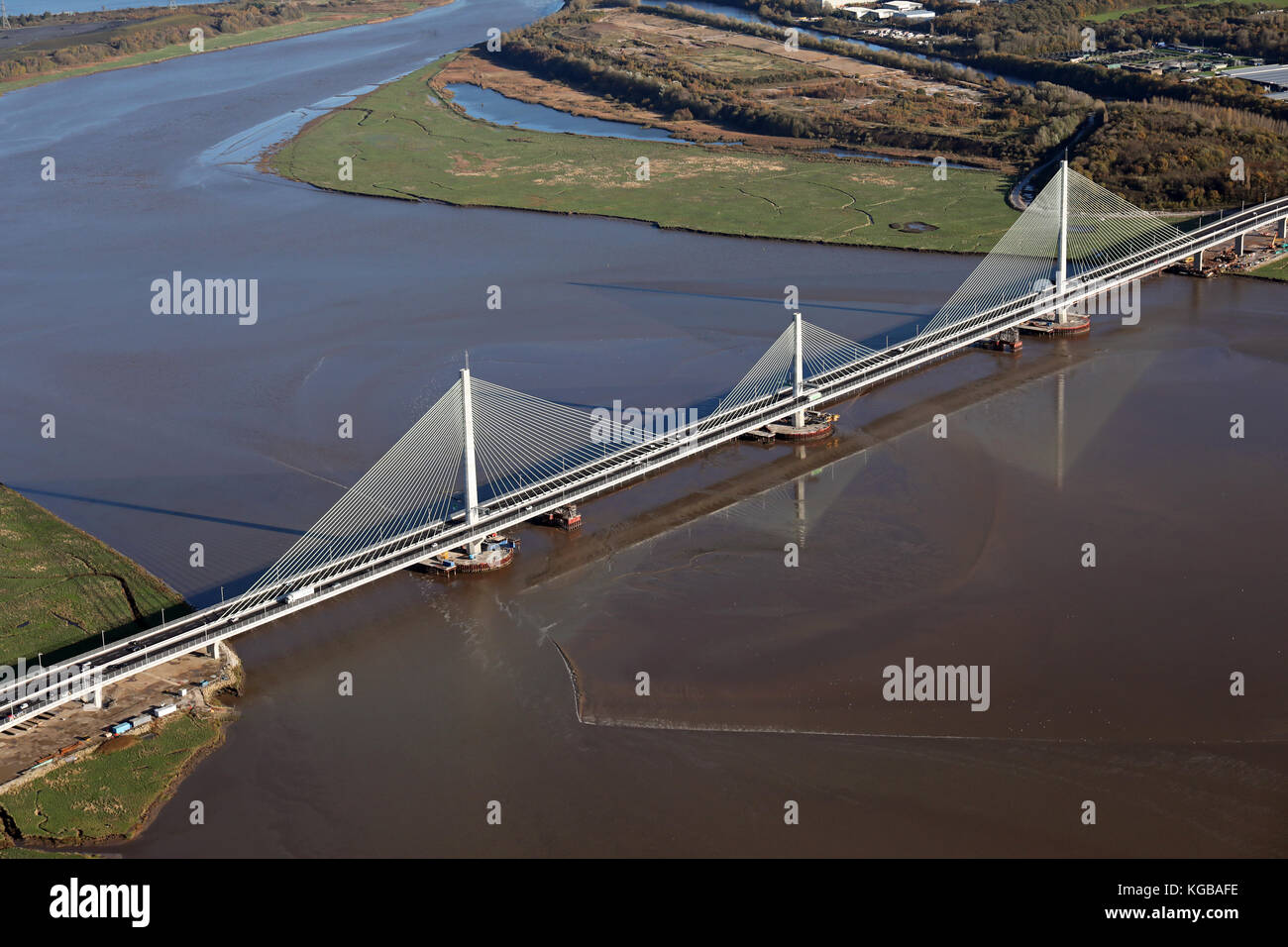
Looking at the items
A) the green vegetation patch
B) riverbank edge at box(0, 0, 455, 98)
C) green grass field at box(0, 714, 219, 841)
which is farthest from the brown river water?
riverbank edge at box(0, 0, 455, 98)

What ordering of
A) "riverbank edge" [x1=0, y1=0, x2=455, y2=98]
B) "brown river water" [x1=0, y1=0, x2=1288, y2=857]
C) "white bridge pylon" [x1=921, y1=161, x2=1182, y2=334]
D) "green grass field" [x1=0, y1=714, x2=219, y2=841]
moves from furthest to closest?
"riverbank edge" [x1=0, y1=0, x2=455, y2=98] < "white bridge pylon" [x1=921, y1=161, x2=1182, y2=334] < "brown river water" [x1=0, y1=0, x2=1288, y2=857] < "green grass field" [x1=0, y1=714, x2=219, y2=841]

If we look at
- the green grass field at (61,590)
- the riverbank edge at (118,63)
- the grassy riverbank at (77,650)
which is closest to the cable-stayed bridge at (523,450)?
the grassy riverbank at (77,650)

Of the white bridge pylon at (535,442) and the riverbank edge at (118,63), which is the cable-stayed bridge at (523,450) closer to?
the white bridge pylon at (535,442)

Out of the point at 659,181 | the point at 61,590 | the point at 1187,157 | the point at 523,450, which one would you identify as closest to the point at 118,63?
the point at 659,181

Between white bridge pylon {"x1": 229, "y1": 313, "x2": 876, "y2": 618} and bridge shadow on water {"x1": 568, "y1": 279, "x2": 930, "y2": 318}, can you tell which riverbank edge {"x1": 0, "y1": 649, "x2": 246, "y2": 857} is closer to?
white bridge pylon {"x1": 229, "y1": 313, "x2": 876, "y2": 618}

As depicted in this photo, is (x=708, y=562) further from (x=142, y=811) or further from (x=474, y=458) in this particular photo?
(x=142, y=811)

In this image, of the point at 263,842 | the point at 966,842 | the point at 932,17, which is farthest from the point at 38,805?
the point at 932,17
